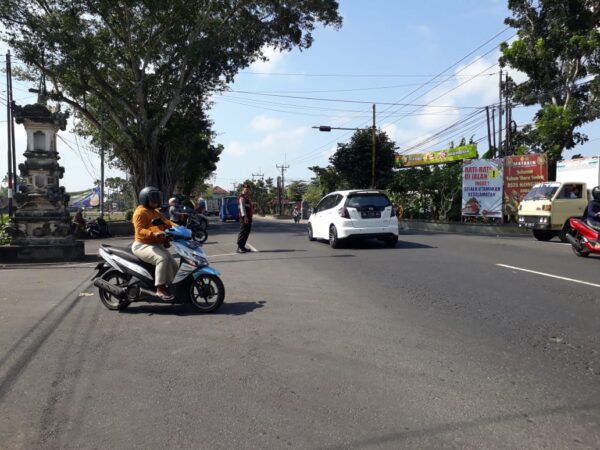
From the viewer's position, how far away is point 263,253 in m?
13.7

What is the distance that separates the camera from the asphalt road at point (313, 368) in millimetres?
3281

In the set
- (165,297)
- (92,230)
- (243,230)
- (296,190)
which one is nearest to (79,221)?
(92,230)

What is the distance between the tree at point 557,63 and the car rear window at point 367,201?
55.0ft

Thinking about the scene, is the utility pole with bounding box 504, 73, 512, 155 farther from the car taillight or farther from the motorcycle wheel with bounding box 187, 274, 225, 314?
the motorcycle wheel with bounding box 187, 274, 225, 314

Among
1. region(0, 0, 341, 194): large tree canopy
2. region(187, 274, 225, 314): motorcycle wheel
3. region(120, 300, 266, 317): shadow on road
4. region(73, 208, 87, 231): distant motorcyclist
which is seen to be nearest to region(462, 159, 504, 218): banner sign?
region(0, 0, 341, 194): large tree canopy

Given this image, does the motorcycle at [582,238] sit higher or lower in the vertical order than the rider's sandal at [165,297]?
higher

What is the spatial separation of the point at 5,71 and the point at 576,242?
87.3 ft

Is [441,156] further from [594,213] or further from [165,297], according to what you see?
[165,297]

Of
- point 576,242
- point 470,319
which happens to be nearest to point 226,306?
point 470,319

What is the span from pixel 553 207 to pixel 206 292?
564 inches

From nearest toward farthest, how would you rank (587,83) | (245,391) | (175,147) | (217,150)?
(245,391)
(587,83)
(175,147)
(217,150)

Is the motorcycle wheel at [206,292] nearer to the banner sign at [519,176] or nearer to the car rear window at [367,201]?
the car rear window at [367,201]

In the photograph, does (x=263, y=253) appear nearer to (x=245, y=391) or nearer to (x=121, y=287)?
(x=121, y=287)

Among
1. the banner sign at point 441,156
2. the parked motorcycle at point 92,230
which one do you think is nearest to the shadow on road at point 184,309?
the parked motorcycle at point 92,230
